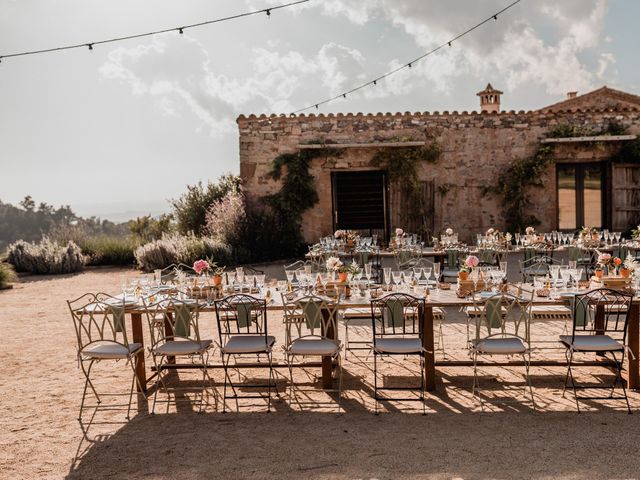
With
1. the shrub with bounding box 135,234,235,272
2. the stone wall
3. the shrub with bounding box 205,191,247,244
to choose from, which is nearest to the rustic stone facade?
the stone wall

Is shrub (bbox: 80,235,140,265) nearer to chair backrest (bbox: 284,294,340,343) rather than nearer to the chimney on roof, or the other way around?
chair backrest (bbox: 284,294,340,343)

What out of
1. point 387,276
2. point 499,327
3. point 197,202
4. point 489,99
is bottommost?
point 499,327

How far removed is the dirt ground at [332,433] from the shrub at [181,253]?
680cm

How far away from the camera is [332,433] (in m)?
3.99

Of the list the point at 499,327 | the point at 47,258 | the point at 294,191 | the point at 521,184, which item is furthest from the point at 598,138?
the point at 47,258

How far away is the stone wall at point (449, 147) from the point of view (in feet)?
42.7

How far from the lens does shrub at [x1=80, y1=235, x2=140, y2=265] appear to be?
1437 cm

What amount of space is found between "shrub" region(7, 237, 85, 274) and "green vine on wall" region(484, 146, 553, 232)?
9.82 metres

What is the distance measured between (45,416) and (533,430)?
11.9 ft

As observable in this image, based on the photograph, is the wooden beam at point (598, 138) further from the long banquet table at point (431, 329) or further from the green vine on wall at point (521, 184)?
the long banquet table at point (431, 329)

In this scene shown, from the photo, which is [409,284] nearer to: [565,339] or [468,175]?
[565,339]

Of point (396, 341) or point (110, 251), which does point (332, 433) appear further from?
point (110, 251)

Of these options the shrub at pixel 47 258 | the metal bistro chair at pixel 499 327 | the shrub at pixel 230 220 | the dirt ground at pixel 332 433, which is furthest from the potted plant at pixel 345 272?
the shrub at pixel 47 258

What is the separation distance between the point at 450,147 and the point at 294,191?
12.2 feet
